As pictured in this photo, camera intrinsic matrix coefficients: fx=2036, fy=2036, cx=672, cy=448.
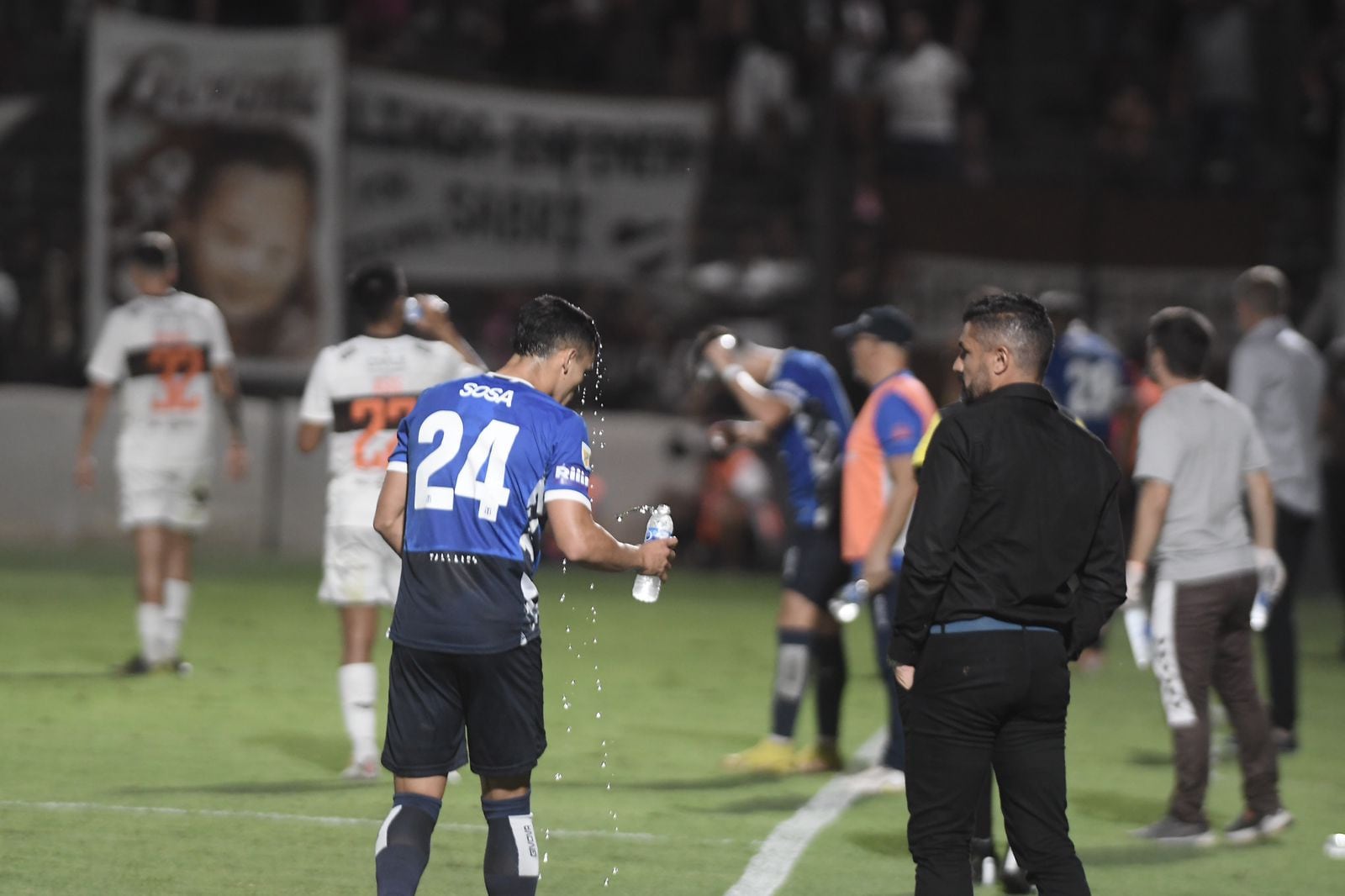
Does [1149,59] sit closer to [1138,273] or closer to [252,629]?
[1138,273]

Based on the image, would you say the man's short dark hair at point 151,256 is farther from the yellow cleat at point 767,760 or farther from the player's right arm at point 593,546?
the player's right arm at point 593,546

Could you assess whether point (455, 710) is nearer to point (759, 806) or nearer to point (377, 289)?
point (759, 806)

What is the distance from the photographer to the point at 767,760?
9492mm

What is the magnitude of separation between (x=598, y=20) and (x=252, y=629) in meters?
9.19

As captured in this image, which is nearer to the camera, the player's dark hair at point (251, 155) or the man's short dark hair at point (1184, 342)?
the man's short dark hair at point (1184, 342)

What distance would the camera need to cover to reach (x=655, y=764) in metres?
9.58

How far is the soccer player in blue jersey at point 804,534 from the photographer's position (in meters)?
9.59

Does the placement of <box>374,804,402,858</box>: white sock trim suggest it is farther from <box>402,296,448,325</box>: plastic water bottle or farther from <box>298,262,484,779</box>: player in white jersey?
<box>402,296,448,325</box>: plastic water bottle

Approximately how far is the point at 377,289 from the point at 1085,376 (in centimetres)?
554

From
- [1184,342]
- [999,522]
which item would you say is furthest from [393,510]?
[1184,342]

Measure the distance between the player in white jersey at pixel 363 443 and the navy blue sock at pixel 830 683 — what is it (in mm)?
2113

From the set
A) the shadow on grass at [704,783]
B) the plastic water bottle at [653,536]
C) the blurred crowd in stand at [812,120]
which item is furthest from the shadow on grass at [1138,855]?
the blurred crowd in stand at [812,120]

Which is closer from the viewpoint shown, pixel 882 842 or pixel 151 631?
pixel 882 842

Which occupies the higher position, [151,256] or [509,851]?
[151,256]
